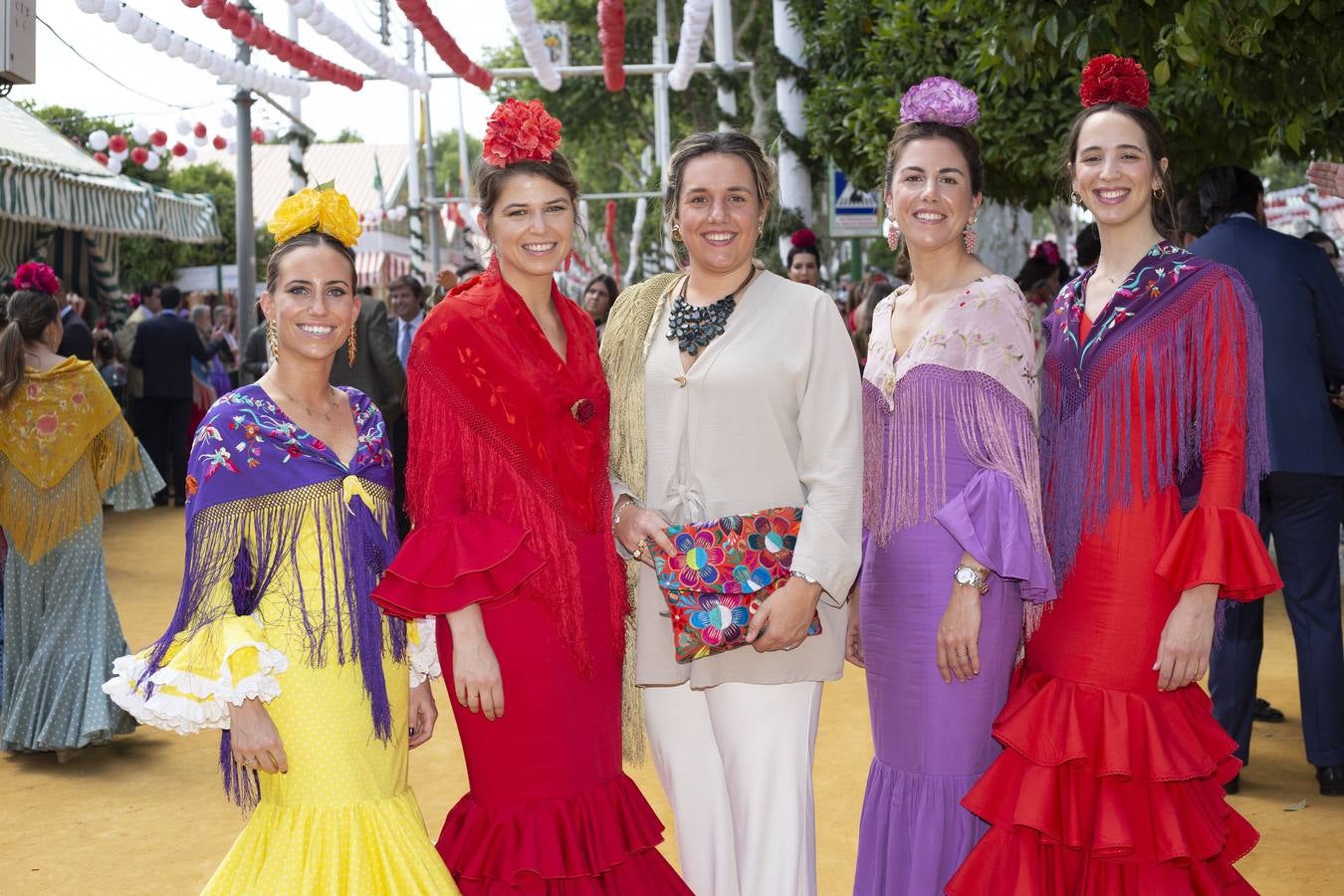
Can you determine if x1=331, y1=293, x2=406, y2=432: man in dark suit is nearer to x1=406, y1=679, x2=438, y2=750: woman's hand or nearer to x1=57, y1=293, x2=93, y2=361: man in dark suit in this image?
x1=57, y1=293, x2=93, y2=361: man in dark suit

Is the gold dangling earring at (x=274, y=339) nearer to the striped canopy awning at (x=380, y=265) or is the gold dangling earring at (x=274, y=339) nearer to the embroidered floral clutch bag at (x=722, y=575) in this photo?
the embroidered floral clutch bag at (x=722, y=575)

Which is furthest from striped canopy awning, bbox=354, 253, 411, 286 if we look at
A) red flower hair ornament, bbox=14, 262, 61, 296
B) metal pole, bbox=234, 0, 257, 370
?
red flower hair ornament, bbox=14, 262, 61, 296

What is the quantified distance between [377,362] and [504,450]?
5618 mm

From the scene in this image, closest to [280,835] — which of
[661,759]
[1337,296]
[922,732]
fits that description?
[661,759]

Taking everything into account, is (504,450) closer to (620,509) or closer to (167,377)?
(620,509)

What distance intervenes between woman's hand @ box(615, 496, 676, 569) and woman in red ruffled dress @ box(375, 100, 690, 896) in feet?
0.24

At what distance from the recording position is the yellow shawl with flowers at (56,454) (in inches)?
240

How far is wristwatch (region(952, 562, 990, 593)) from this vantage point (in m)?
3.33

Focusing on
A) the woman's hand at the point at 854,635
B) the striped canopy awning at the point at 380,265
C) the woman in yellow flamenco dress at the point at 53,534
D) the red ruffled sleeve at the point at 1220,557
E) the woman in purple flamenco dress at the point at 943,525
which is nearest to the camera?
the red ruffled sleeve at the point at 1220,557

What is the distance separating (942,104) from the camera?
353 centimetres

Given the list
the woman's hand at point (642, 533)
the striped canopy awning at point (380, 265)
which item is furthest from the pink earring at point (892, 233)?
the striped canopy awning at point (380, 265)

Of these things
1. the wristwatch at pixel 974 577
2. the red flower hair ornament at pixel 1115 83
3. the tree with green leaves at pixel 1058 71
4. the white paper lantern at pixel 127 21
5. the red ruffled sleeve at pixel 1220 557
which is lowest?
the wristwatch at pixel 974 577

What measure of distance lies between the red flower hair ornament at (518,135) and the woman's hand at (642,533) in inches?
35.6

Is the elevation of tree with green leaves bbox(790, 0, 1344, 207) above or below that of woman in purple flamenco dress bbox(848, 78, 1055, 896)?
above
